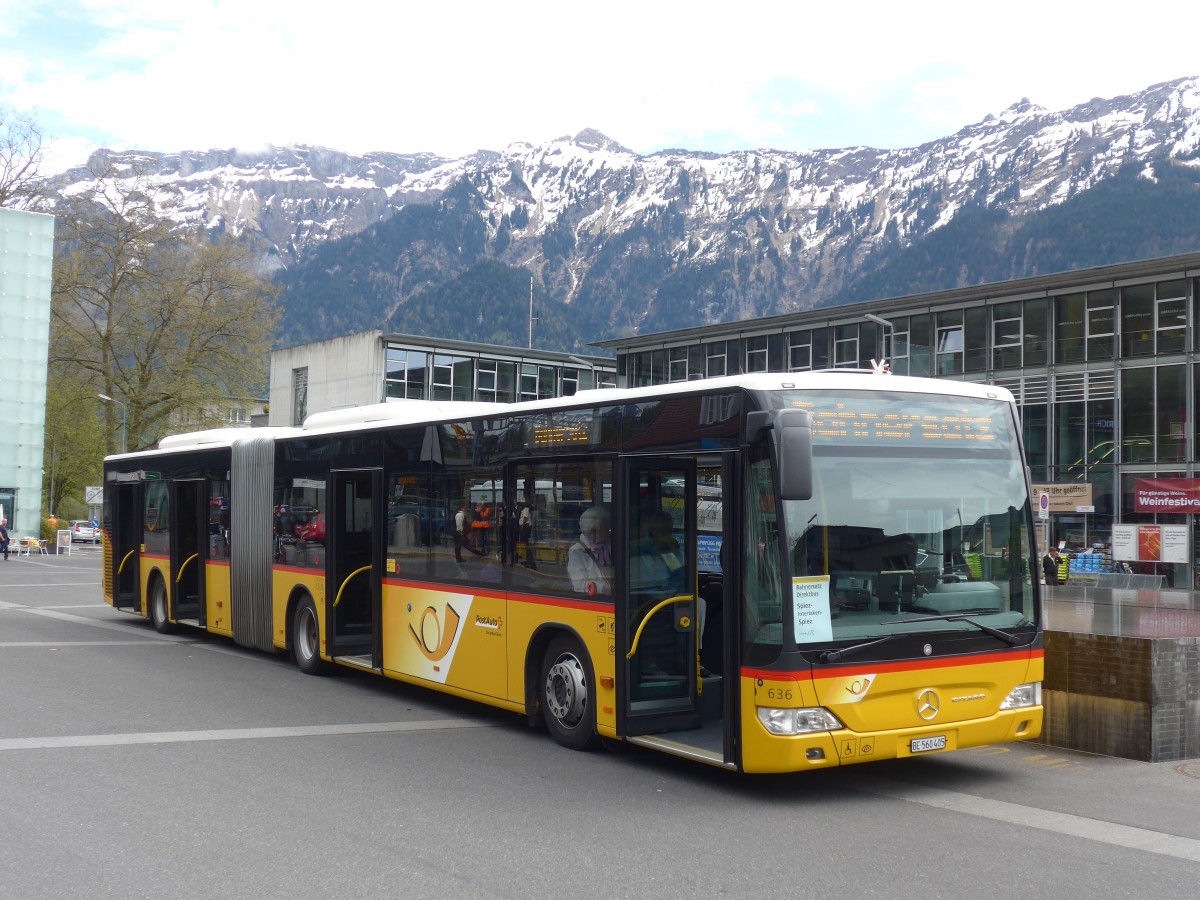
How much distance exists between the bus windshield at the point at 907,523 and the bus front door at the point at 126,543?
14.5 m

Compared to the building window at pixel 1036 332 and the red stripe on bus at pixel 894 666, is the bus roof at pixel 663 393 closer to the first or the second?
the red stripe on bus at pixel 894 666

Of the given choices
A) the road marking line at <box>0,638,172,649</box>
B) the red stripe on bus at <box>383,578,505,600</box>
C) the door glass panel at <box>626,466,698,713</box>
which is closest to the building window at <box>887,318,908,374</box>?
the road marking line at <box>0,638,172,649</box>

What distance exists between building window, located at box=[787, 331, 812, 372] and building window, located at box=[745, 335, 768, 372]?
49.6 inches

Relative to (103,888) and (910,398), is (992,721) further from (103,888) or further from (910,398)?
(103,888)

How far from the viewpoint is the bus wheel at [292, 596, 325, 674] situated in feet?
46.2

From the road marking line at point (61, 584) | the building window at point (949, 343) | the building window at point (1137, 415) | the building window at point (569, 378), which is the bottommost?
the road marking line at point (61, 584)

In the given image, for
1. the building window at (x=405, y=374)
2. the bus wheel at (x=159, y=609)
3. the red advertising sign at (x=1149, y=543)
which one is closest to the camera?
the bus wheel at (x=159, y=609)

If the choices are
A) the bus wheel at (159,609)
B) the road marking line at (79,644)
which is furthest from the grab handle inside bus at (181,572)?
the road marking line at (79,644)

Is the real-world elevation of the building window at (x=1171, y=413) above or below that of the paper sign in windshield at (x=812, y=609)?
above

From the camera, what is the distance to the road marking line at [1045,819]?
7.03 meters

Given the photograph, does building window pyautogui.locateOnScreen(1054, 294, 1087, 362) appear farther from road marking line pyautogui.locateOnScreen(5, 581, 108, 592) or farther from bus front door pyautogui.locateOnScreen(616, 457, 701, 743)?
bus front door pyautogui.locateOnScreen(616, 457, 701, 743)

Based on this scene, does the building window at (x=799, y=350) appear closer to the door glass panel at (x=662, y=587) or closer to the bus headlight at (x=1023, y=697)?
the door glass panel at (x=662, y=587)

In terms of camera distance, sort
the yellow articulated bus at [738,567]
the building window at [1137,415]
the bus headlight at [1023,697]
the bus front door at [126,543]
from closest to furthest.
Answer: the yellow articulated bus at [738,567] → the bus headlight at [1023,697] → the bus front door at [126,543] → the building window at [1137,415]

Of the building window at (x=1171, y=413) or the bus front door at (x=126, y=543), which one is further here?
the building window at (x=1171, y=413)
